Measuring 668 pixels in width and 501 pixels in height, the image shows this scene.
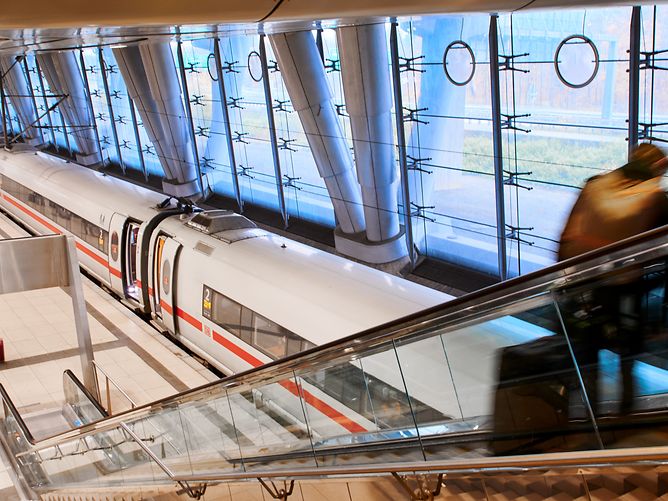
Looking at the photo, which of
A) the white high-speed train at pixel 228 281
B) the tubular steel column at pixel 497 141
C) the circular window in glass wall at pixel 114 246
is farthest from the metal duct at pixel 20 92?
the tubular steel column at pixel 497 141

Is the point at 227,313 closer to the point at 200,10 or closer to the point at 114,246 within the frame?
the point at 114,246

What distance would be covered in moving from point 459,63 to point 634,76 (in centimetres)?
341

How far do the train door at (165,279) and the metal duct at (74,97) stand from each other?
17.1 meters

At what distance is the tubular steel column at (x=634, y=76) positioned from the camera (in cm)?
996

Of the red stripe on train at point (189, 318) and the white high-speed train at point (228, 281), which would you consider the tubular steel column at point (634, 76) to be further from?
the red stripe on train at point (189, 318)

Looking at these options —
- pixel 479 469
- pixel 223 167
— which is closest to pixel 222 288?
pixel 479 469

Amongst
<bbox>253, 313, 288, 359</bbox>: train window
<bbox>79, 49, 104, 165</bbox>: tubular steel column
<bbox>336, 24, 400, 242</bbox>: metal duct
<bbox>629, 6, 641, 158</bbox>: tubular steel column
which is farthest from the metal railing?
<bbox>79, 49, 104, 165</bbox>: tubular steel column

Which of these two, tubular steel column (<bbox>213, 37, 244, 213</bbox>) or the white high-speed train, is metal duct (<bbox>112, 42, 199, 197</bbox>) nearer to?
tubular steel column (<bbox>213, 37, 244, 213</bbox>)

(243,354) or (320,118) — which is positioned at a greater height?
(320,118)

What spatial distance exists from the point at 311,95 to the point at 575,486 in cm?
1287

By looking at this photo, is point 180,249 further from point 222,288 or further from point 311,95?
point 311,95

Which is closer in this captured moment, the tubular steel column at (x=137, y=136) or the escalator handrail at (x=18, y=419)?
the escalator handrail at (x=18, y=419)

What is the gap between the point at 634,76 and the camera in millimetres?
10203

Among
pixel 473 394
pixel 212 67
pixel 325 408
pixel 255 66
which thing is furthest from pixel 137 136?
pixel 473 394
